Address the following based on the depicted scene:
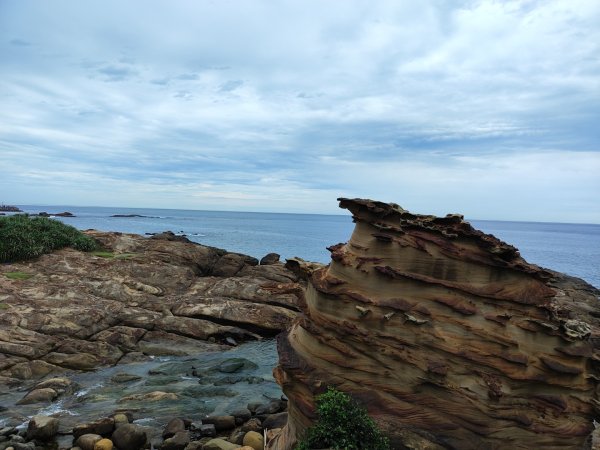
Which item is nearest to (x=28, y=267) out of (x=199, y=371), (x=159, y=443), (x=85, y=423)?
(x=199, y=371)

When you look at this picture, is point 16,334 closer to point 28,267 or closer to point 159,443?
point 28,267

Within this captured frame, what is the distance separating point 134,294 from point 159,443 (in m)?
13.7

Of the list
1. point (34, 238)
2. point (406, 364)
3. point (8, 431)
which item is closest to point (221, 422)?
point (8, 431)

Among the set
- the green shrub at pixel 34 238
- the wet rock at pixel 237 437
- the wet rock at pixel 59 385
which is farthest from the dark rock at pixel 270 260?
the wet rock at pixel 237 437

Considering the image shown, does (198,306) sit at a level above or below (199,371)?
above

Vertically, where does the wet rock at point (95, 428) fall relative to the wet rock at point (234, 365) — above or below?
above

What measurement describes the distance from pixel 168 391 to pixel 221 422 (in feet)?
13.5

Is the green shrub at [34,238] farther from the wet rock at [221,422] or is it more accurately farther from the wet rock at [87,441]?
the wet rock at [221,422]

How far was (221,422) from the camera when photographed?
50.8 ft

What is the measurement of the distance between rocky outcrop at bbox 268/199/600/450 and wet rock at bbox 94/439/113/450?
6.72 m

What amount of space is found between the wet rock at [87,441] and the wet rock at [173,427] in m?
1.94

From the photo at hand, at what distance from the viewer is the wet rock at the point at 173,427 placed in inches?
577

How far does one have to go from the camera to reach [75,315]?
74.1 feet

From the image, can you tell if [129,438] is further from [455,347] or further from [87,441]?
[455,347]
